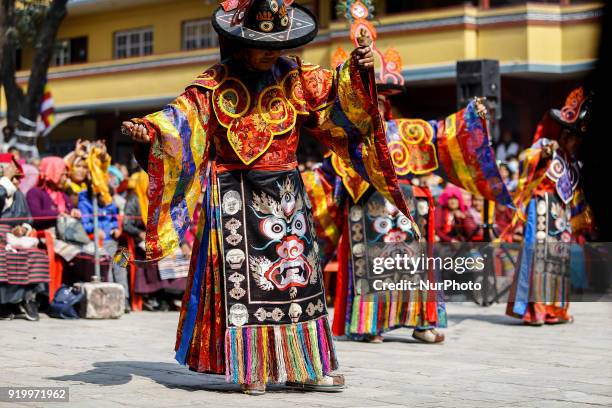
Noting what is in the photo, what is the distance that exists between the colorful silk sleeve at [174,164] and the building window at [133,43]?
21.2m

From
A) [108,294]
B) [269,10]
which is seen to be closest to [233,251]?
[269,10]

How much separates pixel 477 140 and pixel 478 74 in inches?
186

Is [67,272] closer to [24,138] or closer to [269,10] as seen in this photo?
[269,10]

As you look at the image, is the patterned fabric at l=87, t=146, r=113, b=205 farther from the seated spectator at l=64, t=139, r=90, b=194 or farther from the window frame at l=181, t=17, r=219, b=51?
the window frame at l=181, t=17, r=219, b=51

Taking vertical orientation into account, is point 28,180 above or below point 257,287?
above

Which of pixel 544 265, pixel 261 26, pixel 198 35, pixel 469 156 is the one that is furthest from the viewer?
pixel 198 35

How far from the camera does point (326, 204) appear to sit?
8.41 m

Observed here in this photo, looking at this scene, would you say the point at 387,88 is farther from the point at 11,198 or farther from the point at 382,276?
the point at 11,198

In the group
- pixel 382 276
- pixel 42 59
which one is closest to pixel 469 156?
pixel 382 276

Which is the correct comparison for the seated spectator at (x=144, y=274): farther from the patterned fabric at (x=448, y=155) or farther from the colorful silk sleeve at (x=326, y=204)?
the patterned fabric at (x=448, y=155)

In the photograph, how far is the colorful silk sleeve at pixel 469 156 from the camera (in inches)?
298

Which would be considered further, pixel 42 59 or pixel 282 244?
pixel 42 59

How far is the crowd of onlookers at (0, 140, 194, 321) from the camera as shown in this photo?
942cm

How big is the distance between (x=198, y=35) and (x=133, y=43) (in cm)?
222
